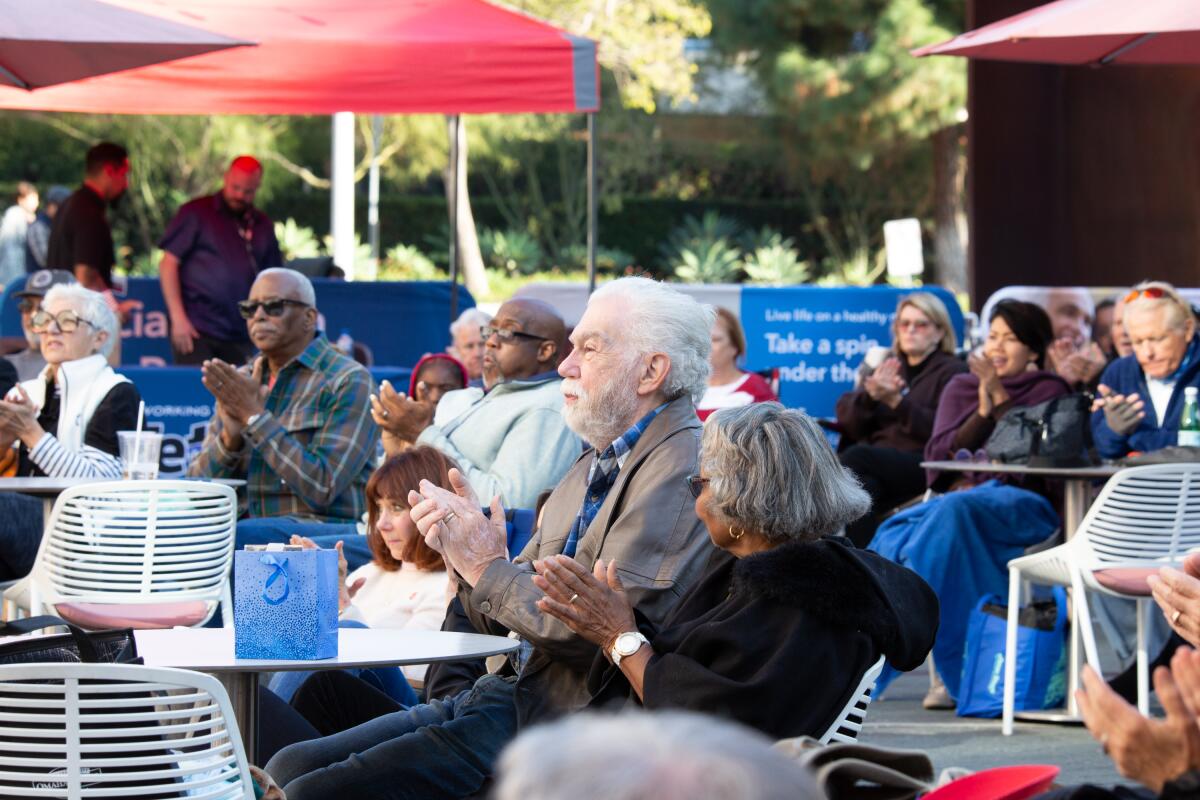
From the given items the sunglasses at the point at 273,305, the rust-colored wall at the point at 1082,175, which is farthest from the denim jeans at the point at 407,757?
the rust-colored wall at the point at 1082,175

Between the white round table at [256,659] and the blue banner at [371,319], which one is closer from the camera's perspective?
the white round table at [256,659]

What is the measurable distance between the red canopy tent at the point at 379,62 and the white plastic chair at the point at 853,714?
22.5 feet

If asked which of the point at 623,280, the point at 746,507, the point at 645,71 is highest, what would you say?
the point at 645,71

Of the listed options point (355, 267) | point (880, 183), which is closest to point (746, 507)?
point (355, 267)

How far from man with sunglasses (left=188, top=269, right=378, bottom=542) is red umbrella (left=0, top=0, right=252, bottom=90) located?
3.86ft

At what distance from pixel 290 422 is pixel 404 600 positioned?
1976 mm

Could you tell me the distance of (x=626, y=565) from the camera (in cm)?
375

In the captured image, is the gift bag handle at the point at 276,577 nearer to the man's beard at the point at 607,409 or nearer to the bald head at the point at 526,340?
the man's beard at the point at 607,409

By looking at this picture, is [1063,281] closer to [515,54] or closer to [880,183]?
[515,54]

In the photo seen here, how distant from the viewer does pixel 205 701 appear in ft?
9.84

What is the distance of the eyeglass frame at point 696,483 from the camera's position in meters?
3.54

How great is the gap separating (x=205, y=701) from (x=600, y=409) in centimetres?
140

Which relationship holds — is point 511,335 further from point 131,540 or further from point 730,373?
point 730,373

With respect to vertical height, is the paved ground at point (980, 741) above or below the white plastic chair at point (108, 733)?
below
